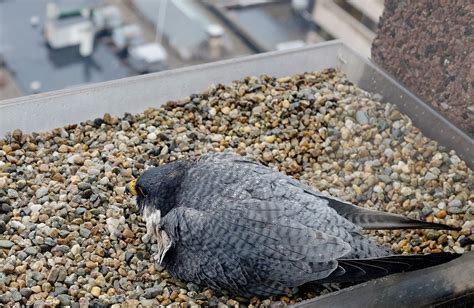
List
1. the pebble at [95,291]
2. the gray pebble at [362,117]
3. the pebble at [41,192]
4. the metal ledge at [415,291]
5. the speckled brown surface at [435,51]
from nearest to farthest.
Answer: the metal ledge at [415,291], the pebble at [95,291], the pebble at [41,192], the speckled brown surface at [435,51], the gray pebble at [362,117]

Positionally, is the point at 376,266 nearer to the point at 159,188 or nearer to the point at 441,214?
the point at 441,214

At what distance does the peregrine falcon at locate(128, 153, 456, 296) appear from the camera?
1.89m

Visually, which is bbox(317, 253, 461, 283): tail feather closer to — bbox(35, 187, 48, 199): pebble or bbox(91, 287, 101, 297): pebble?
bbox(91, 287, 101, 297): pebble

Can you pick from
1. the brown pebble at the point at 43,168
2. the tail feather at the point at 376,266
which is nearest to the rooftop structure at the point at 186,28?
the brown pebble at the point at 43,168

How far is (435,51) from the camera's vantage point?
2.58 meters

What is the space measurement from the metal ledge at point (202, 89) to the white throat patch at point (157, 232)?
0.59 meters

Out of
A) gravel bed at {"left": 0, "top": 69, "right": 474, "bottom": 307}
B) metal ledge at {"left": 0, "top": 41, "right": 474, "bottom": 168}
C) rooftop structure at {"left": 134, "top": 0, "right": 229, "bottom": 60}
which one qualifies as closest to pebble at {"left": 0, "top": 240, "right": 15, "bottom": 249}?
gravel bed at {"left": 0, "top": 69, "right": 474, "bottom": 307}

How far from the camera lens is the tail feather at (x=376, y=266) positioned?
1845mm

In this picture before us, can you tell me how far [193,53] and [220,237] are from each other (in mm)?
2267

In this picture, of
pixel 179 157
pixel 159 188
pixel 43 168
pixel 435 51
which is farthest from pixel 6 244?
pixel 435 51

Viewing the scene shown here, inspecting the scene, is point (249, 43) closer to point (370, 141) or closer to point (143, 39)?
point (143, 39)

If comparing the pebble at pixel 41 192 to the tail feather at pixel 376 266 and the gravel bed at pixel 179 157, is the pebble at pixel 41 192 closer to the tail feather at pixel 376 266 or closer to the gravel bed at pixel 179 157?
the gravel bed at pixel 179 157

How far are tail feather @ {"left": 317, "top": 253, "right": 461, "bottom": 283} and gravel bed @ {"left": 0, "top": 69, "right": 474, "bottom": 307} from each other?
0.49 ft

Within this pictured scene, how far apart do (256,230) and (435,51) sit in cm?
105
